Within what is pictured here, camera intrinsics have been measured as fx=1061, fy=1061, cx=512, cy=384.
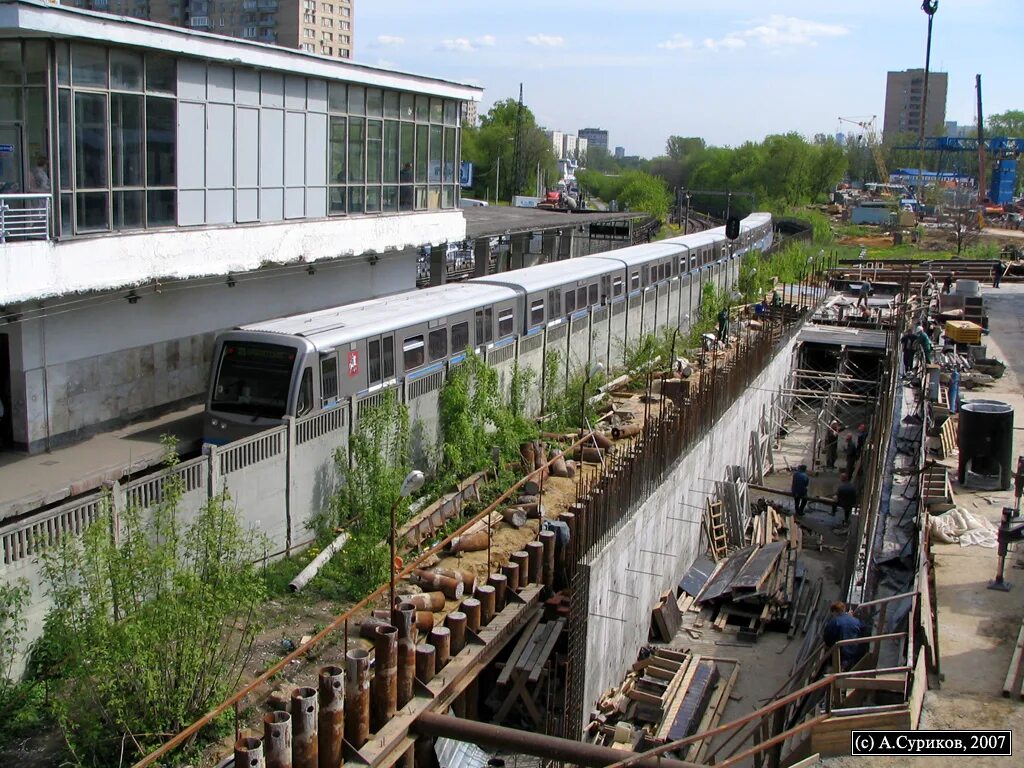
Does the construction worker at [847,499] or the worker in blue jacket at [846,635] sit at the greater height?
the worker in blue jacket at [846,635]

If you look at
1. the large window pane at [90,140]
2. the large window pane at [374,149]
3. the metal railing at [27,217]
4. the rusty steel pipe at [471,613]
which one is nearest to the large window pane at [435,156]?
the large window pane at [374,149]

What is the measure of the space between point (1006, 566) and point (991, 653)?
302cm

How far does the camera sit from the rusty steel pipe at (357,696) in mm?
10062

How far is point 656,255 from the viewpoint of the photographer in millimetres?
33750

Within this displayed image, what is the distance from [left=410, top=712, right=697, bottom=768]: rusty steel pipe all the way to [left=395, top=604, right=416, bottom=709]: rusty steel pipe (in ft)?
0.98

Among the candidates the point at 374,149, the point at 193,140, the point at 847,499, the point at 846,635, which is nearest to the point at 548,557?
the point at 846,635

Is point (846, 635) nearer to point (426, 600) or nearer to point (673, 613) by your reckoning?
point (426, 600)

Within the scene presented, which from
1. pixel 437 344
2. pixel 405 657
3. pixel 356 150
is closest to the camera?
pixel 405 657

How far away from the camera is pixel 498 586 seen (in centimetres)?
1316

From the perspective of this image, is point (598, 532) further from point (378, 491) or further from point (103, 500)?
point (103, 500)

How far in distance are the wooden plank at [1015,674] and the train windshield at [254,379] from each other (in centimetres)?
1004

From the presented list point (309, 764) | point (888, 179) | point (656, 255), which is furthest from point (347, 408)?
point (888, 179)

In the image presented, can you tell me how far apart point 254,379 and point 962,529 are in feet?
36.7

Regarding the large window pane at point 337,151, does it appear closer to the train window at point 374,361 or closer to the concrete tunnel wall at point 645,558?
the train window at point 374,361
